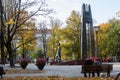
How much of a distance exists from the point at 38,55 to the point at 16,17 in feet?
241

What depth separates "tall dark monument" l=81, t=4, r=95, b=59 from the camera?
2376 inches

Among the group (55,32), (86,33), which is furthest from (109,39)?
(86,33)

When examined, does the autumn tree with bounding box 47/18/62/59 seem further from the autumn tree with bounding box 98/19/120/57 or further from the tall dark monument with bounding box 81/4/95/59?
the tall dark monument with bounding box 81/4/95/59

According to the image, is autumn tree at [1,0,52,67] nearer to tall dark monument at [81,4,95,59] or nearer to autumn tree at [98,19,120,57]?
tall dark monument at [81,4,95,59]

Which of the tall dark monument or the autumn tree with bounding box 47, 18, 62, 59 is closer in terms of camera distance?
the tall dark monument

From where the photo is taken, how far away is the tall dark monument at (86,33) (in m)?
60.3

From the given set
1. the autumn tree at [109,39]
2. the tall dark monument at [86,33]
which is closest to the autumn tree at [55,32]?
the autumn tree at [109,39]

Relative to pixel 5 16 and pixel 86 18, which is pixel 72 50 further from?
pixel 5 16

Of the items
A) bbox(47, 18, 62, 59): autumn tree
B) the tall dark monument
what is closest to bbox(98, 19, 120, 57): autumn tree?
bbox(47, 18, 62, 59): autumn tree

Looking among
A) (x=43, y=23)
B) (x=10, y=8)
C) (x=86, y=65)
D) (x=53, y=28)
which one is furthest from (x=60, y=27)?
(x=86, y=65)

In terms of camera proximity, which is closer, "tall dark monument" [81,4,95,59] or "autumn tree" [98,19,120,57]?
"tall dark monument" [81,4,95,59]

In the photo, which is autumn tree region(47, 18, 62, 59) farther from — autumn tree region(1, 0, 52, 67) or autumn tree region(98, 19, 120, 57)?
autumn tree region(1, 0, 52, 67)

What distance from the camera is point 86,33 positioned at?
62.4 m

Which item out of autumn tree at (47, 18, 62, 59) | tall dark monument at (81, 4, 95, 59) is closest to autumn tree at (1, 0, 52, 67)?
tall dark monument at (81, 4, 95, 59)
